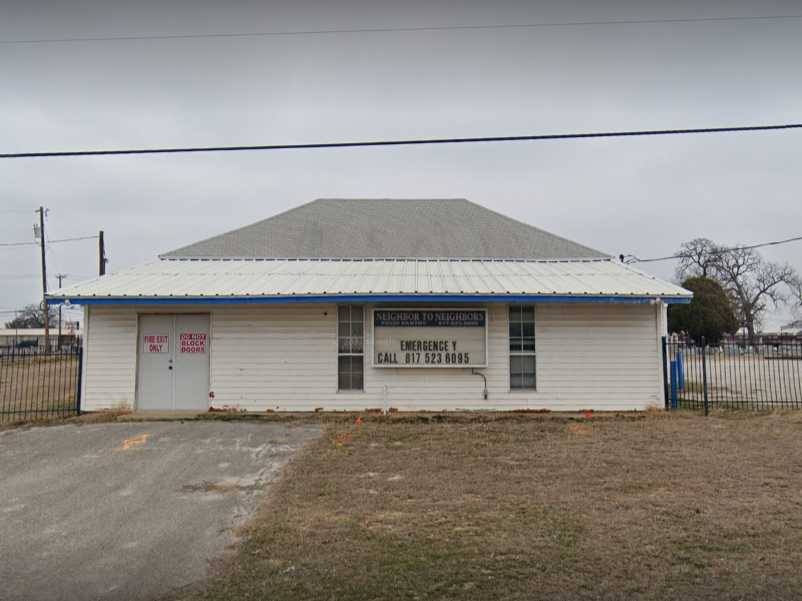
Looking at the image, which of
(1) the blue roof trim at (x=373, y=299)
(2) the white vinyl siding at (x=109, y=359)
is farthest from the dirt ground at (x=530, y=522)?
(2) the white vinyl siding at (x=109, y=359)

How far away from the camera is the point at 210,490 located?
6941mm

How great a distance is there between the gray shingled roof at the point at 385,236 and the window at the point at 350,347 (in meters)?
3.54

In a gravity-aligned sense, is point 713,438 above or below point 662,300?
below

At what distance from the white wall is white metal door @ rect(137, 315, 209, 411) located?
Answer: 0.25m

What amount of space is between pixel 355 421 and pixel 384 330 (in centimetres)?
214

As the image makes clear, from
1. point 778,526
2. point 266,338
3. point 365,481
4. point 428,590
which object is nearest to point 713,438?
point 778,526

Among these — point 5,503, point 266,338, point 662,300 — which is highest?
point 662,300

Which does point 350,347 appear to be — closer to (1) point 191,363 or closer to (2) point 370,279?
(2) point 370,279

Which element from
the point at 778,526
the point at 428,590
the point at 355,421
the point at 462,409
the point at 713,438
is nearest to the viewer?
the point at 428,590

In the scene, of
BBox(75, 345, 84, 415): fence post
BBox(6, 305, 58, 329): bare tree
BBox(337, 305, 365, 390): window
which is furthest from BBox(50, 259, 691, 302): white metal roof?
BBox(6, 305, 58, 329): bare tree

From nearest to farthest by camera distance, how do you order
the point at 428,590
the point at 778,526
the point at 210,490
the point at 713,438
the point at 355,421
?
the point at 428,590 < the point at 778,526 < the point at 210,490 < the point at 713,438 < the point at 355,421

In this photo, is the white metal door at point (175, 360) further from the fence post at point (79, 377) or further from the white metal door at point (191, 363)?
the fence post at point (79, 377)

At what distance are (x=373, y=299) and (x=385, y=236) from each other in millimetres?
Result: 5638

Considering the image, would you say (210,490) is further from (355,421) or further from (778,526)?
(778,526)
